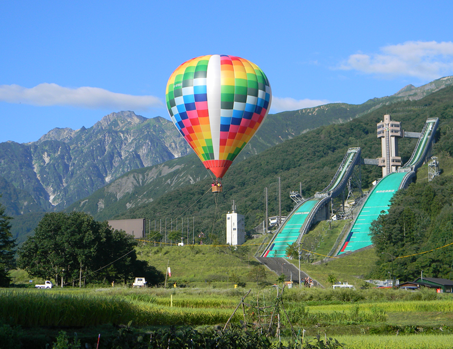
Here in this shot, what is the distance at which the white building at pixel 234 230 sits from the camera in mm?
102438

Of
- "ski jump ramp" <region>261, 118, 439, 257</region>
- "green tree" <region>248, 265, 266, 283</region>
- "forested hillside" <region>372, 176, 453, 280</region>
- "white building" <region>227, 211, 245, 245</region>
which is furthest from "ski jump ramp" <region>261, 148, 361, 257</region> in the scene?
"green tree" <region>248, 265, 266, 283</region>

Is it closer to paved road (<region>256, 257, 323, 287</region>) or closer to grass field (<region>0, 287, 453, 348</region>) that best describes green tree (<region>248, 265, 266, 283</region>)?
paved road (<region>256, 257, 323, 287</region>)

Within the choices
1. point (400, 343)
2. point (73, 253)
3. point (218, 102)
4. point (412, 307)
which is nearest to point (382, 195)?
point (73, 253)

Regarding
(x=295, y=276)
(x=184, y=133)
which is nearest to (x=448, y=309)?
(x=184, y=133)

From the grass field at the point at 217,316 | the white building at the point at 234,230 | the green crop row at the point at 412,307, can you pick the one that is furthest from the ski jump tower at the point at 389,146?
the green crop row at the point at 412,307

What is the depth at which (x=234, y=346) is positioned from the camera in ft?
51.3

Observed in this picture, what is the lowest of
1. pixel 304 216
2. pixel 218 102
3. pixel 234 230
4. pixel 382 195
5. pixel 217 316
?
pixel 217 316

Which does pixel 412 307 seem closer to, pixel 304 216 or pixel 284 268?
pixel 284 268

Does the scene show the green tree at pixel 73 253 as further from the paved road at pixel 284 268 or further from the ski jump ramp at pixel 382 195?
the ski jump ramp at pixel 382 195

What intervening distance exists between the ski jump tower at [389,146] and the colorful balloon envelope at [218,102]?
294ft

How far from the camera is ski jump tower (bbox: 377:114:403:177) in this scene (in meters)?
126

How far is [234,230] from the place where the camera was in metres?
103

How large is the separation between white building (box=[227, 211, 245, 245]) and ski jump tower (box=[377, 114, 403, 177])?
40.9 m

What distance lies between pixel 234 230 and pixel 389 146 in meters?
46.4
